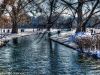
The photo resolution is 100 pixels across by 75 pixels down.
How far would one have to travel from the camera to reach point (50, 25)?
1440 centimetres

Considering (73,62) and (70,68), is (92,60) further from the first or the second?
(70,68)

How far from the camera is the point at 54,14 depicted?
15.6 meters

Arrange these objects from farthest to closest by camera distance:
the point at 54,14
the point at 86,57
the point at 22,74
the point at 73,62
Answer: the point at 86,57 < the point at 73,62 < the point at 22,74 < the point at 54,14

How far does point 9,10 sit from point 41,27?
80883mm

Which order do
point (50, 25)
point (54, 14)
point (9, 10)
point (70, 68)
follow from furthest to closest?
point (9, 10) → point (70, 68) → point (54, 14) → point (50, 25)

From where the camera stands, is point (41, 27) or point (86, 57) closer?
point (41, 27)

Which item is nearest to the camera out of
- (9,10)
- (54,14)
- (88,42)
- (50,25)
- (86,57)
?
(50,25)

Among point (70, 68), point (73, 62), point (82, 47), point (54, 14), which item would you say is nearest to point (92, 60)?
point (73, 62)

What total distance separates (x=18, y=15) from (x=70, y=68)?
2835 inches

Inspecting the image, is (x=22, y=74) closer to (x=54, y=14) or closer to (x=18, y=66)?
(x=18, y=66)

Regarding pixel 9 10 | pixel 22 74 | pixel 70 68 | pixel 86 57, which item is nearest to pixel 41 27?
pixel 22 74

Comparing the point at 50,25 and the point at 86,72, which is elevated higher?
the point at 50,25

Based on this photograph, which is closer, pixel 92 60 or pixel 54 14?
pixel 54 14

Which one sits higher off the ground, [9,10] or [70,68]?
[9,10]
